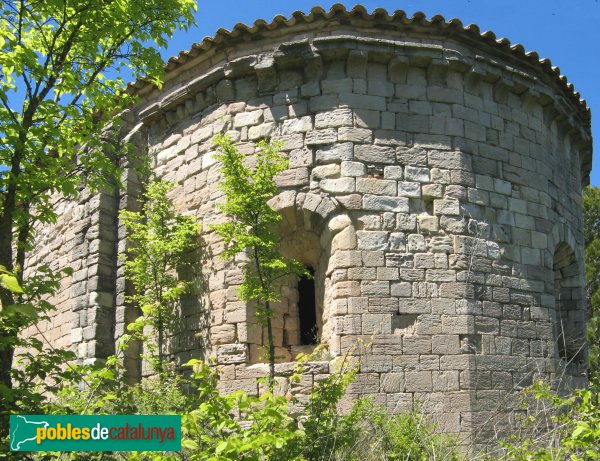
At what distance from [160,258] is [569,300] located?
5504 mm

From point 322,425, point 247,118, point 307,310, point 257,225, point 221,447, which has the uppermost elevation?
point 247,118

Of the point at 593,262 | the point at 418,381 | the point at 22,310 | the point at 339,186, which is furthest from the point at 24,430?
the point at 593,262

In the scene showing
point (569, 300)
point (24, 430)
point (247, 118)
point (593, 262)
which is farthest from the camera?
point (593, 262)

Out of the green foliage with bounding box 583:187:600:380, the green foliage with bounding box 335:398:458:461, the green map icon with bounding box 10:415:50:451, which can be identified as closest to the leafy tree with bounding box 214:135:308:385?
the green foliage with bounding box 335:398:458:461

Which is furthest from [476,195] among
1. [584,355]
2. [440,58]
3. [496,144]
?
[584,355]

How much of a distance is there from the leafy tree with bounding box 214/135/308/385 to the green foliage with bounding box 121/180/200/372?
3.65 ft

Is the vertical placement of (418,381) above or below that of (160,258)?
below

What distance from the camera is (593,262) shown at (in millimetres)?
19453

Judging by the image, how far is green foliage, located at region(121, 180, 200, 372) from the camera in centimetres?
749

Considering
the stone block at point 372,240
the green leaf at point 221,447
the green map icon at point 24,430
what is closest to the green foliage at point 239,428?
the green leaf at point 221,447

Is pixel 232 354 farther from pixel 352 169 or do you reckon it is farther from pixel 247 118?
pixel 247 118

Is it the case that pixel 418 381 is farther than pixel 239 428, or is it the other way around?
pixel 418 381

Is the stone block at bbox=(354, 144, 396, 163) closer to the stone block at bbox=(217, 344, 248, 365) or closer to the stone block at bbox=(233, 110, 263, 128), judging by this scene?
the stone block at bbox=(233, 110, 263, 128)

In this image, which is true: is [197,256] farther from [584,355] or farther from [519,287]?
[584,355]
